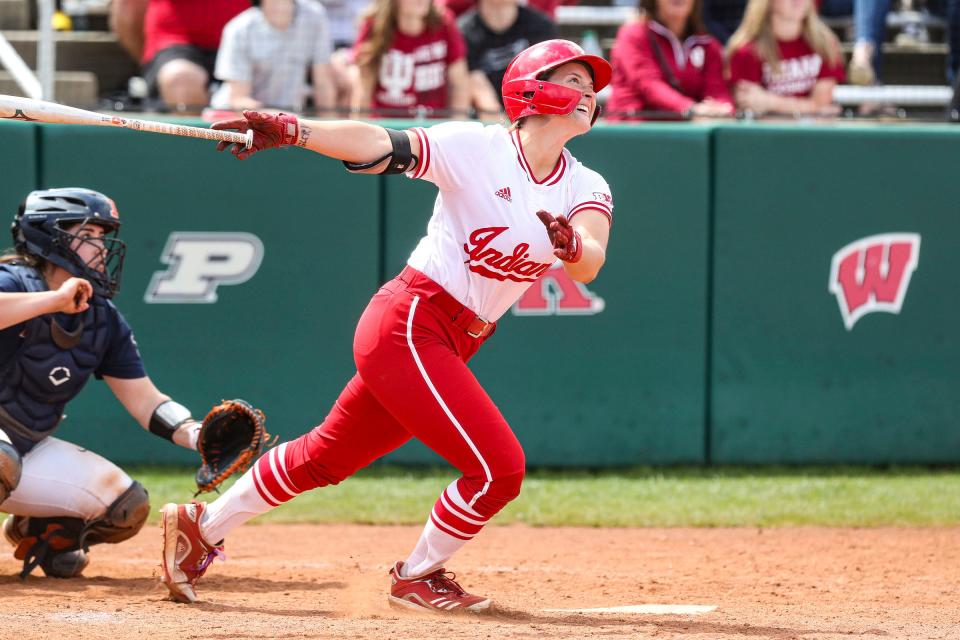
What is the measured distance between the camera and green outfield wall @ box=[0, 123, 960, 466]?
23.3 feet

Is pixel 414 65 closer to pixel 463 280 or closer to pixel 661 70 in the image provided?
pixel 661 70

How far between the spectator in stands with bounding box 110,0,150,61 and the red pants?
500cm

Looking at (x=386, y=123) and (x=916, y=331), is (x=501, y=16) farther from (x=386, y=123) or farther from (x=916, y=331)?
(x=916, y=331)

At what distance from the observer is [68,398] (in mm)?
4961

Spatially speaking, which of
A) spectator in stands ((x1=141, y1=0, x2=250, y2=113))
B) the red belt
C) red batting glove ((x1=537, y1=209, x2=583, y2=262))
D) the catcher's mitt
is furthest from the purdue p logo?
red batting glove ((x1=537, y1=209, x2=583, y2=262))

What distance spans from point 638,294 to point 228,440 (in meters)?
3.14

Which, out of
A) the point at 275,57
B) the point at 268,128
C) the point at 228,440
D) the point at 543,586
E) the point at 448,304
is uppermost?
Result: the point at 275,57

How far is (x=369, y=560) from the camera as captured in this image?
562 centimetres

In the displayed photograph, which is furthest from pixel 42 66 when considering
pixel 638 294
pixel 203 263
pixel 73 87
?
pixel 638 294

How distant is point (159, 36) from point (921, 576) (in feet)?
18.3

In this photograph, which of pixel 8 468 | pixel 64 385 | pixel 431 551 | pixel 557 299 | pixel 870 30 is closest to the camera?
pixel 431 551

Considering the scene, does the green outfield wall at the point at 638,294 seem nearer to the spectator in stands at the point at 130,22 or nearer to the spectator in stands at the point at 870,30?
the spectator in stands at the point at 870,30

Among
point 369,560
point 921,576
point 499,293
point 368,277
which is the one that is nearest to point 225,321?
point 368,277

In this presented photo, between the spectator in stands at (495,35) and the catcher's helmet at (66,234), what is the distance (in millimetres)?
3782
